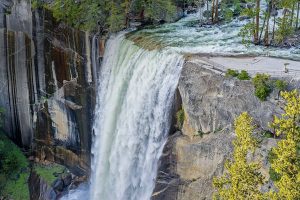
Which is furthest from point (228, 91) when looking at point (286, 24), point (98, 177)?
point (98, 177)

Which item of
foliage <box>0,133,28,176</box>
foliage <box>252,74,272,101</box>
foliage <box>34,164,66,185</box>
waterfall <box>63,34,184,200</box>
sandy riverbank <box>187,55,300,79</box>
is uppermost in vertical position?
sandy riverbank <box>187,55,300,79</box>

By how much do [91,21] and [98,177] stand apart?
25.3ft

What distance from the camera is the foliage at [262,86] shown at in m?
15.7

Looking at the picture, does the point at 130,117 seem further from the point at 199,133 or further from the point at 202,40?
the point at 202,40

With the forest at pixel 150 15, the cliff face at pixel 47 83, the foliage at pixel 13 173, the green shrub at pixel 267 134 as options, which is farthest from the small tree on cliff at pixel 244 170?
the foliage at pixel 13 173

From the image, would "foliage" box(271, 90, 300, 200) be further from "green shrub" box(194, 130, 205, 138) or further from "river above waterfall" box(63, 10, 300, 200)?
"river above waterfall" box(63, 10, 300, 200)

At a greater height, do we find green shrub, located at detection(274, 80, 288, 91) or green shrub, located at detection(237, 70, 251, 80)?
green shrub, located at detection(237, 70, 251, 80)

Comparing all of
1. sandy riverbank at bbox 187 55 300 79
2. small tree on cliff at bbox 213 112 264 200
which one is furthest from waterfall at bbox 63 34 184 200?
small tree on cliff at bbox 213 112 264 200

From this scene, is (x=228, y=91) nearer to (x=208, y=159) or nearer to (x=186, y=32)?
(x=208, y=159)

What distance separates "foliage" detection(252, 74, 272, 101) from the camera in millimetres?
15719

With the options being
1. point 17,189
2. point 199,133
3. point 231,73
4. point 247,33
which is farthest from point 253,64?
point 17,189

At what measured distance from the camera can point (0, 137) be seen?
89.8 feet

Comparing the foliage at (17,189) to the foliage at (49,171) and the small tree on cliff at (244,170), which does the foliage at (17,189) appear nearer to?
the foliage at (49,171)

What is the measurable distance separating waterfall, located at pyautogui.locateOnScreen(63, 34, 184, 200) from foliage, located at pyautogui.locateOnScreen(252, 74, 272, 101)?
11.5 ft
